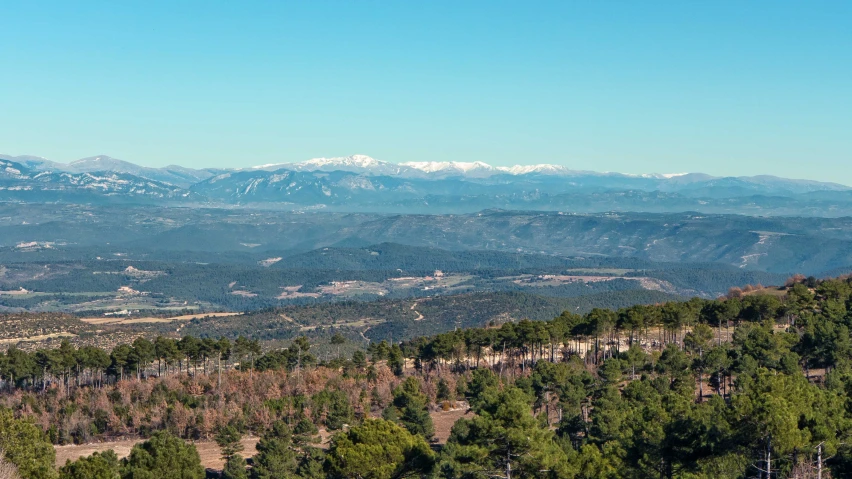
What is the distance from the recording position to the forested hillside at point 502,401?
141 ft

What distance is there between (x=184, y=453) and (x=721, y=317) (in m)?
63.3

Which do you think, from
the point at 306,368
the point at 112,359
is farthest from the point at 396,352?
the point at 112,359

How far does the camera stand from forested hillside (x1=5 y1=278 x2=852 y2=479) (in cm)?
4297

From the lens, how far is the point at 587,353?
325 ft

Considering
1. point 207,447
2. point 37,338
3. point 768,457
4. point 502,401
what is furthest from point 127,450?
point 37,338

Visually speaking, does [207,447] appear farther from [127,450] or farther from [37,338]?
[37,338]

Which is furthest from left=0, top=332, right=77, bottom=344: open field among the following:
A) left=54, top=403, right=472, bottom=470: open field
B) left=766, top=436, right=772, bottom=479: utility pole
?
left=766, top=436, right=772, bottom=479: utility pole

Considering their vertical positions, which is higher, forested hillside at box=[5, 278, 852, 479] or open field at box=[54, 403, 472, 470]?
forested hillside at box=[5, 278, 852, 479]

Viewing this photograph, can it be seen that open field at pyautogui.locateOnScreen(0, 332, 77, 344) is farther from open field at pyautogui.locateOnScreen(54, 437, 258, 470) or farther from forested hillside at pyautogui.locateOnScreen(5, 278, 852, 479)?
open field at pyautogui.locateOnScreen(54, 437, 258, 470)

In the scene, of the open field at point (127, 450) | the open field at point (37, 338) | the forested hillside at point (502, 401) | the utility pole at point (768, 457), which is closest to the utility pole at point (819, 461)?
the forested hillside at point (502, 401)

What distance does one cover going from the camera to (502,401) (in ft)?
151

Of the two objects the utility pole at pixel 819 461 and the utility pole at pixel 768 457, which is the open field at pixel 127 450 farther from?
the utility pole at pixel 819 461

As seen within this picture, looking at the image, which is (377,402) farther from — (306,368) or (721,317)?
(721,317)

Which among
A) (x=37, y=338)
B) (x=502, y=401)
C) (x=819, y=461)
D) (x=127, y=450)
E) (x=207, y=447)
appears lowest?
(x=37, y=338)
